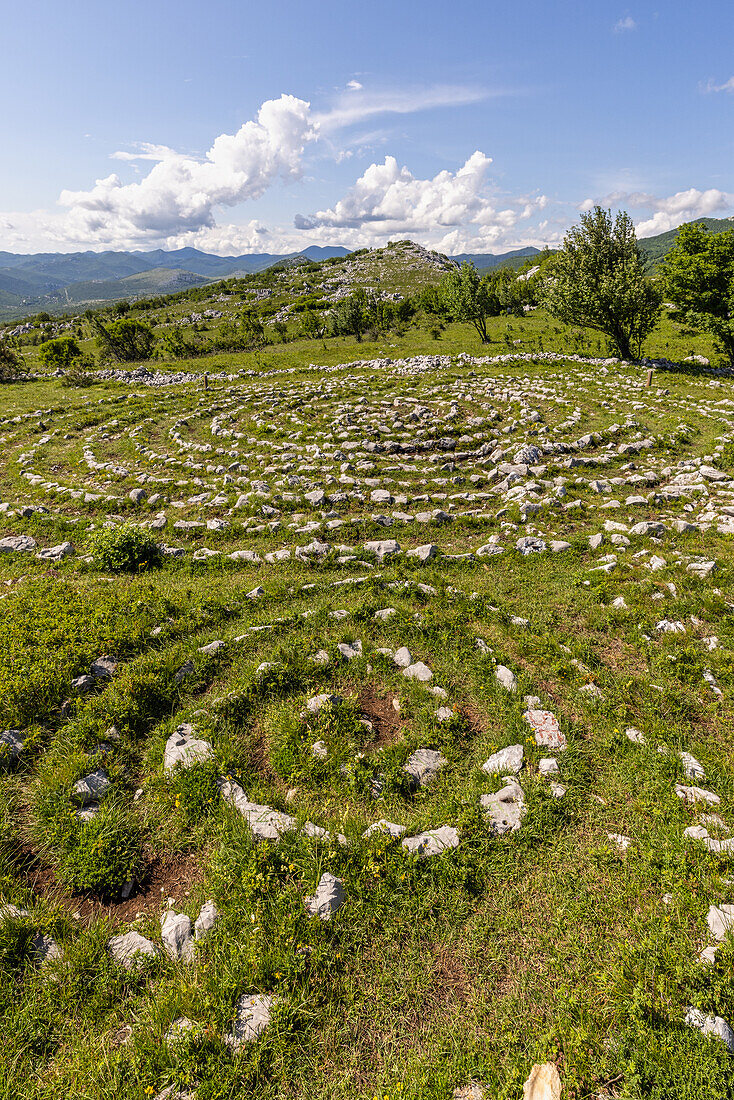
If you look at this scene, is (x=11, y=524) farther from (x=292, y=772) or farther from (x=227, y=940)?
(x=227, y=940)

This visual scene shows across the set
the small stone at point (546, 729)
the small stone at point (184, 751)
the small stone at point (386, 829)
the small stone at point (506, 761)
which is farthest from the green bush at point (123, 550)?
the small stone at point (546, 729)

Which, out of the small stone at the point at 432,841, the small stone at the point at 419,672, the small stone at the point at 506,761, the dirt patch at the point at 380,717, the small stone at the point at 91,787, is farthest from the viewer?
the small stone at the point at 419,672

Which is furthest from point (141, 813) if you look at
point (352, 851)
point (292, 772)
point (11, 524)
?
point (11, 524)

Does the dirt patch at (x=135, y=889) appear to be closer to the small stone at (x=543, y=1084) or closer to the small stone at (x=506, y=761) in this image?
the small stone at (x=543, y=1084)

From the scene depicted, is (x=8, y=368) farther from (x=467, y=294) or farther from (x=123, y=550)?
(x=123, y=550)

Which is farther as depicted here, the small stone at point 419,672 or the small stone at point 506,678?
the small stone at point 419,672

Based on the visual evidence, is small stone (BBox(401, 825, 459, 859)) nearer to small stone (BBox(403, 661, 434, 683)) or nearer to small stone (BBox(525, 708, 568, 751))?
small stone (BBox(525, 708, 568, 751))

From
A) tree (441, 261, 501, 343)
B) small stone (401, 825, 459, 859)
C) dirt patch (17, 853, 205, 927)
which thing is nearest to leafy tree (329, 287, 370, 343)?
tree (441, 261, 501, 343)
